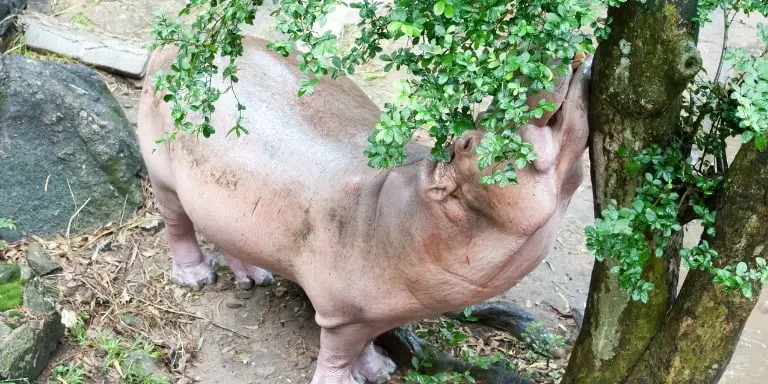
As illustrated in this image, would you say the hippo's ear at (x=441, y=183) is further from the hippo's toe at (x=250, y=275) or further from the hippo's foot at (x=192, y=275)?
the hippo's foot at (x=192, y=275)

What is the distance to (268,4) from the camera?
6488mm

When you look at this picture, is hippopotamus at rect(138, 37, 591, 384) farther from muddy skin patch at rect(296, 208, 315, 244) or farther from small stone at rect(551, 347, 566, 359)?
small stone at rect(551, 347, 566, 359)

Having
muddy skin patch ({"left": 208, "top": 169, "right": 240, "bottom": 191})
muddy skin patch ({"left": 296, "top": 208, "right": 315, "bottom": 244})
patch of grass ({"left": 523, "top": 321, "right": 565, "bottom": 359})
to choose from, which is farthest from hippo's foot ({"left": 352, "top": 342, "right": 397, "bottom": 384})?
muddy skin patch ({"left": 208, "top": 169, "right": 240, "bottom": 191})

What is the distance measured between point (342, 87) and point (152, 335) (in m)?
1.36

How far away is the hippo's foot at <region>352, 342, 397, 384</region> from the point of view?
3680 mm

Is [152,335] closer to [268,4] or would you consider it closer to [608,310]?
[608,310]

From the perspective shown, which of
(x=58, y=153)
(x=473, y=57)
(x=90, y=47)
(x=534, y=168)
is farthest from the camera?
(x=90, y=47)

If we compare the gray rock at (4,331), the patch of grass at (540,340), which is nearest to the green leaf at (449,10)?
the patch of grass at (540,340)

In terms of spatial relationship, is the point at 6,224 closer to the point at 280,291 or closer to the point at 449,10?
the point at 280,291

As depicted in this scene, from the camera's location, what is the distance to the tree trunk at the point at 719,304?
2.36 metres

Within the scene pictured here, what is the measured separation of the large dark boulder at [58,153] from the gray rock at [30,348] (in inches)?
33.7

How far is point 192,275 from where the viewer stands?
4.26m

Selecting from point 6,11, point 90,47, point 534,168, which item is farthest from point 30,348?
point 6,11

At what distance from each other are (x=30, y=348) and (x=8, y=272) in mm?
405
